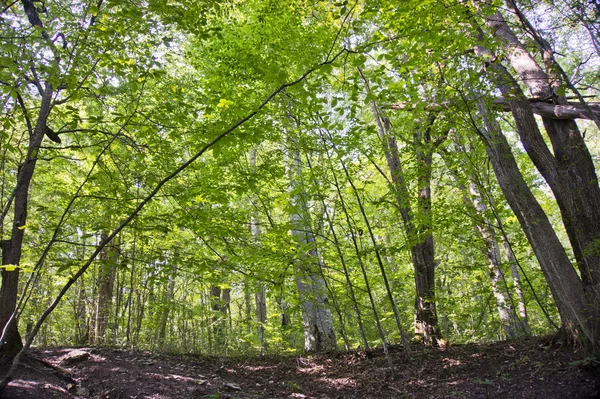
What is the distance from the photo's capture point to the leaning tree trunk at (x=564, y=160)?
4.27 meters

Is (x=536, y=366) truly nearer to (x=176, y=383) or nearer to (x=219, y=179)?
(x=176, y=383)

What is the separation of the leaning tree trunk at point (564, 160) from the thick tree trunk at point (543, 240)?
0.13 metres

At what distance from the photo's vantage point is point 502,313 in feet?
30.8

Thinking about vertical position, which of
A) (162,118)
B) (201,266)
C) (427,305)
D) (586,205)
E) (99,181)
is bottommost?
(427,305)

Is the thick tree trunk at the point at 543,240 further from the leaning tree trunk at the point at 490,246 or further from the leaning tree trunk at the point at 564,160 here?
the leaning tree trunk at the point at 490,246

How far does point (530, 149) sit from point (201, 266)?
4571 mm

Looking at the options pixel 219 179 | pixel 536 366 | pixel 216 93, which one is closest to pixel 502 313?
pixel 536 366

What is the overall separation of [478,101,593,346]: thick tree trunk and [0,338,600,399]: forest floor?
0.46 m

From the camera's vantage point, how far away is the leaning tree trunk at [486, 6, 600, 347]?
4270mm

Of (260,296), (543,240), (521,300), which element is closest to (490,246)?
(521,300)

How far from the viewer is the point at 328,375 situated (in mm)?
5008

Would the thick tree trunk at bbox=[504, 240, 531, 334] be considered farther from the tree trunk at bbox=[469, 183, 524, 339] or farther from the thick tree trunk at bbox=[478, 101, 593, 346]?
the thick tree trunk at bbox=[478, 101, 593, 346]

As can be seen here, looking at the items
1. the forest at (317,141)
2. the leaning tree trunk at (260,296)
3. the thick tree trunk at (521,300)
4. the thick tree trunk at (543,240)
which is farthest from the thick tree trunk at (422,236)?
the leaning tree trunk at (260,296)

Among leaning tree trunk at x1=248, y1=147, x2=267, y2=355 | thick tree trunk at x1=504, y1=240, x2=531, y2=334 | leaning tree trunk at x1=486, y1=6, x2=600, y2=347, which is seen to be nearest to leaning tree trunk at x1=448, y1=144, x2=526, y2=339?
thick tree trunk at x1=504, y1=240, x2=531, y2=334
